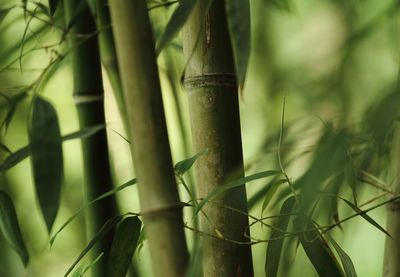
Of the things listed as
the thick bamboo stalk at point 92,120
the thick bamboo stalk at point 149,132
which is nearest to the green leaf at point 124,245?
the thick bamboo stalk at point 92,120

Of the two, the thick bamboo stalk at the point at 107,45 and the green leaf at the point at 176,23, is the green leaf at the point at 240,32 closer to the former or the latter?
the green leaf at the point at 176,23

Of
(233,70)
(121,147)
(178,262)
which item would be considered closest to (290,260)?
(233,70)

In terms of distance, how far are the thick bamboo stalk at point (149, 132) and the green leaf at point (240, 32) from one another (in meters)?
0.06

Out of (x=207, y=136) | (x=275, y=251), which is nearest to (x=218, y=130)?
(x=207, y=136)

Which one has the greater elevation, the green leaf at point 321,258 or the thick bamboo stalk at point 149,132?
the thick bamboo stalk at point 149,132

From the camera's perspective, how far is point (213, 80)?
72cm

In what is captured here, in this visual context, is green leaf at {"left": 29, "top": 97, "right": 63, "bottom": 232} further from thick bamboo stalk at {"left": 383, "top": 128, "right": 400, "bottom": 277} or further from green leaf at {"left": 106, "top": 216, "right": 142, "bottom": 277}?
thick bamboo stalk at {"left": 383, "top": 128, "right": 400, "bottom": 277}

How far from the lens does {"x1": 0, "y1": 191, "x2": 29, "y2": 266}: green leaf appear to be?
0.76 m

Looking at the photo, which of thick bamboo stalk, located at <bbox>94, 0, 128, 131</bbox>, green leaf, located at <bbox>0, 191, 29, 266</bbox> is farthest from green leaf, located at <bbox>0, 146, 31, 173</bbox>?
thick bamboo stalk, located at <bbox>94, 0, 128, 131</bbox>

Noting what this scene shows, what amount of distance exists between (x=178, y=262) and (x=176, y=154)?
77 cm

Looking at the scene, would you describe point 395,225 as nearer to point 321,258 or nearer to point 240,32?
point 321,258

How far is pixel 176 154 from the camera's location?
4.18 feet

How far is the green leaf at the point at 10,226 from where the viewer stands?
0.76 m

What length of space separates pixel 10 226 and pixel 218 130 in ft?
0.88
